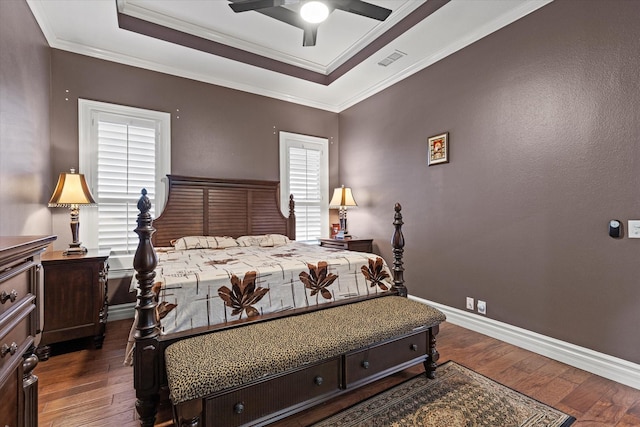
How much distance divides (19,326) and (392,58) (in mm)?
3844

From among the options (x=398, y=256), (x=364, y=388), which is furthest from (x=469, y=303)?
(x=364, y=388)

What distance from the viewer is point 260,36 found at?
3.45m

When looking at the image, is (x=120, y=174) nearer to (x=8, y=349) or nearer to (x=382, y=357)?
(x=8, y=349)

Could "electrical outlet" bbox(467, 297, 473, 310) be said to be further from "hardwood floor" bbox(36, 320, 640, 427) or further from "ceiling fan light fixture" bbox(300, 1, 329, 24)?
"ceiling fan light fixture" bbox(300, 1, 329, 24)

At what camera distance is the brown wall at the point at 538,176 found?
2.12 m

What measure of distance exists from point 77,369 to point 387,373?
2.31 meters

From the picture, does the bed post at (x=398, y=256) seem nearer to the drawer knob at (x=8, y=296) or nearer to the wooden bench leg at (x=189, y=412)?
the wooden bench leg at (x=189, y=412)

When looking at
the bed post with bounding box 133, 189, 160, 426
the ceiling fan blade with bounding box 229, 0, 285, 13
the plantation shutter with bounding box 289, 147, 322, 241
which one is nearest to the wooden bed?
the bed post with bounding box 133, 189, 160, 426

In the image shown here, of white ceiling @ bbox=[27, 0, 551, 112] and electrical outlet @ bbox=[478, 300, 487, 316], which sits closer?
white ceiling @ bbox=[27, 0, 551, 112]

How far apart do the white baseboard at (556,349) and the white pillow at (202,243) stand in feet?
8.83

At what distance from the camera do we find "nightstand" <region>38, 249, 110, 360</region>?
2.44m

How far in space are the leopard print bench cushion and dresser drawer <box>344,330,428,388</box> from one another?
8 cm

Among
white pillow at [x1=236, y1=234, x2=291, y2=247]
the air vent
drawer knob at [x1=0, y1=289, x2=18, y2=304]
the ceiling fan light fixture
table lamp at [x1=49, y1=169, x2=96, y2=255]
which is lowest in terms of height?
white pillow at [x1=236, y1=234, x2=291, y2=247]

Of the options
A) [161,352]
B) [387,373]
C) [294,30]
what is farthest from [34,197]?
[387,373]
